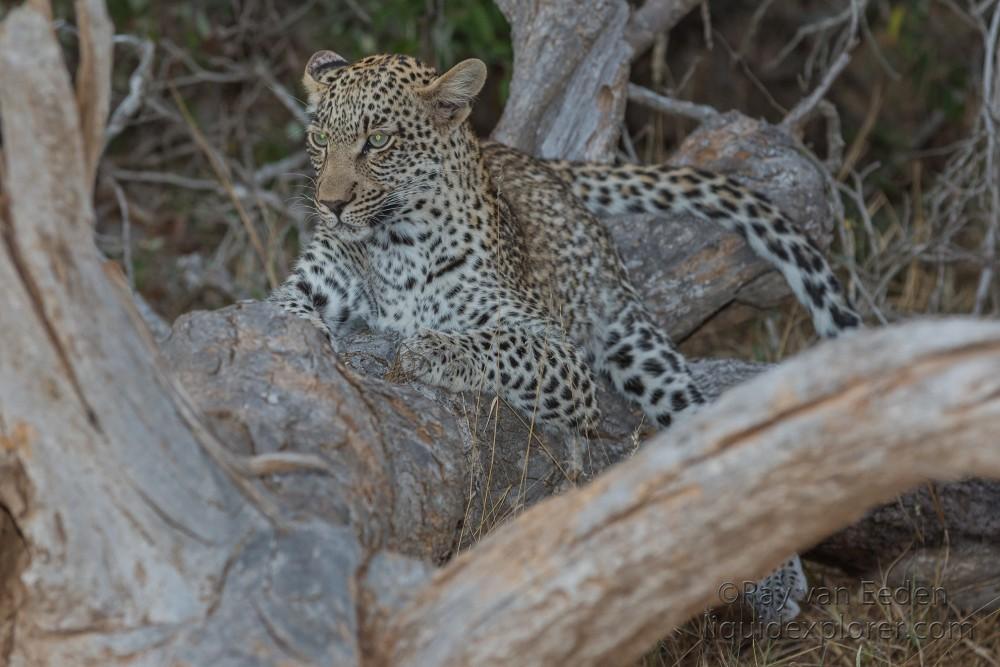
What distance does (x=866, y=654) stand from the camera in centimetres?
474

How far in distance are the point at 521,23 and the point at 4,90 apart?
478cm

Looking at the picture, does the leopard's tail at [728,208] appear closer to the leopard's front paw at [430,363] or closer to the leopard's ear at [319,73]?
the leopard's ear at [319,73]

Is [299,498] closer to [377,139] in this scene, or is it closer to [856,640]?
[377,139]

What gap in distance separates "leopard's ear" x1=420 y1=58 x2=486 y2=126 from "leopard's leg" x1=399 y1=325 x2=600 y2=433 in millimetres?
870

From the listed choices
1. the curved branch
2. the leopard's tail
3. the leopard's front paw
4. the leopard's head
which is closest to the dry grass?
the leopard's front paw

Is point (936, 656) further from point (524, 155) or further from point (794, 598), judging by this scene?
point (524, 155)

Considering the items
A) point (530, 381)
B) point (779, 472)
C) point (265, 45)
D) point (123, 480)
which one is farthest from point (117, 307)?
point (265, 45)

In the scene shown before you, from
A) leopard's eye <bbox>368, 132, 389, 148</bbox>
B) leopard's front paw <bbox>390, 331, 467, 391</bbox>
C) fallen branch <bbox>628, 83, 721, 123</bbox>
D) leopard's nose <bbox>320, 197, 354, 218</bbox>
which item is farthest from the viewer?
fallen branch <bbox>628, 83, 721, 123</bbox>

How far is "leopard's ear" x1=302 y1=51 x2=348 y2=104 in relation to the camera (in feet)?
17.4

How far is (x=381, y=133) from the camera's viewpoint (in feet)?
16.8

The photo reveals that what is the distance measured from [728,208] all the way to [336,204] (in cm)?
205

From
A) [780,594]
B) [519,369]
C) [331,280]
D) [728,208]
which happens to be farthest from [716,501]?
[728,208]

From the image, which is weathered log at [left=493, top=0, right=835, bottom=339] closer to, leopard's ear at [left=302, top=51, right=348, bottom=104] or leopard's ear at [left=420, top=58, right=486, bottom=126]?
leopard's ear at [left=420, top=58, right=486, bottom=126]

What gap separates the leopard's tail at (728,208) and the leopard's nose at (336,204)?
1571mm
